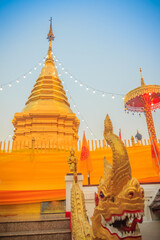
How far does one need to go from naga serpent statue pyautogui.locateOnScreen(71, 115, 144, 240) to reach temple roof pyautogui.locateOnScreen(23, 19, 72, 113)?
11.5 metres

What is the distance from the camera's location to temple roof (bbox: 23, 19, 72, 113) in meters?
13.9

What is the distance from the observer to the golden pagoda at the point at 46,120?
12617mm

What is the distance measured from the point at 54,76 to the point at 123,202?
15.6m

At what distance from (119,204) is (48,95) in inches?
532

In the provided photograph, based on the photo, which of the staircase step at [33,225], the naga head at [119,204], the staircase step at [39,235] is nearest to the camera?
the naga head at [119,204]

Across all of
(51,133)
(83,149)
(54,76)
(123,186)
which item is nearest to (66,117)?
(51,133)

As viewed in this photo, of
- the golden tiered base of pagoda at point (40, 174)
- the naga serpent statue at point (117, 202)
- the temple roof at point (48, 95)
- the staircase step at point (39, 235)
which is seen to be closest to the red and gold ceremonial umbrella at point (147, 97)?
the golden tiered base of pagoda at point (40, 174)

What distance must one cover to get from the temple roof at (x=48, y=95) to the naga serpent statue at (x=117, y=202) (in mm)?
11542

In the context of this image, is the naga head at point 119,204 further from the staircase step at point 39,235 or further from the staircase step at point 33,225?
the staircase step at point 33,225

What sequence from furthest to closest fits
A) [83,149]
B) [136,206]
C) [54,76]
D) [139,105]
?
[54,76]
[139,105]
[83,149]
[136,206]

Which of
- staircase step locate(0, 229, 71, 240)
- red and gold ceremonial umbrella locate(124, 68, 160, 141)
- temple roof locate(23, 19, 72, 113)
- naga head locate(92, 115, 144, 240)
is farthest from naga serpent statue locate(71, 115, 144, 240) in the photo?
temple roof locate(23, 19, 72, 113)

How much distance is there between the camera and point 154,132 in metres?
10.1

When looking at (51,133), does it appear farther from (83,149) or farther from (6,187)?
(6,187)

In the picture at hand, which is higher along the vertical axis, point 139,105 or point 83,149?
point 139,105
